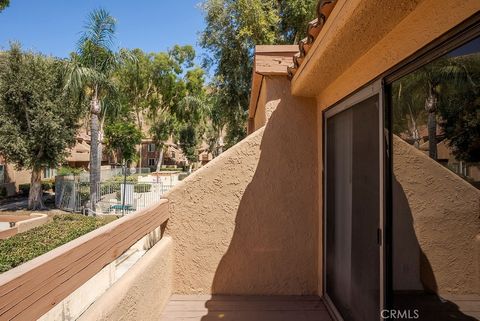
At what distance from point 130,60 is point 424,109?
1776cm

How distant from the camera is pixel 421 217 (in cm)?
172

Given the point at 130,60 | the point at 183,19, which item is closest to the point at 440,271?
the point at 130,60

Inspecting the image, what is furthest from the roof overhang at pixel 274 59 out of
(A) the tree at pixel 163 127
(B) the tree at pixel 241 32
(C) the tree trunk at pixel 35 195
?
(A) the tree at pixel 163 127

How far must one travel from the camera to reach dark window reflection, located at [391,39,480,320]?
1377mm

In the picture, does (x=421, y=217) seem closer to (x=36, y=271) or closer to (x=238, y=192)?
(x=36, y=271)

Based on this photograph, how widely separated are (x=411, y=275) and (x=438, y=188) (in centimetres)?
59

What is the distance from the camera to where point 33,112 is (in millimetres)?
17500

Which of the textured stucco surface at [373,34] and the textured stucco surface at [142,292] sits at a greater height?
the textured stucco surface at [373,34]

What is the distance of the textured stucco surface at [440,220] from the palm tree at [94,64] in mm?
16614

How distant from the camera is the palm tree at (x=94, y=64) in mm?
15415

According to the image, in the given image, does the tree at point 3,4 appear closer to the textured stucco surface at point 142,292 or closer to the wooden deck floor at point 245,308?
the textured stucco surface at point 142,292

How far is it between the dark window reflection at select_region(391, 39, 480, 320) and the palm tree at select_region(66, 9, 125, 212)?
54.2 ft

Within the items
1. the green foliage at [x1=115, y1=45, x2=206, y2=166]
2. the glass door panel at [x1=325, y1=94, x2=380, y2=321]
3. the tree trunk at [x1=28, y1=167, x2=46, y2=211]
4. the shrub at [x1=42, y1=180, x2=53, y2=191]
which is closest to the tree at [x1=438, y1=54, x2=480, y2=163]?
the glass door panel at [x1=325, y1=94, x2=380, y2=321]

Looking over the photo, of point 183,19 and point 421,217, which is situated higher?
point 183,19
